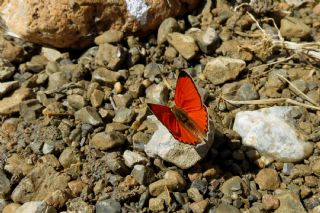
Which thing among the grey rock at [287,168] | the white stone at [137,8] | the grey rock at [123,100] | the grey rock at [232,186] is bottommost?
the grey rock at [287,168]

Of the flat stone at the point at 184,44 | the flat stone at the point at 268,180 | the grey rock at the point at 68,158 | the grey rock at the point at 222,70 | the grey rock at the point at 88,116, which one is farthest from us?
the flat stone at the point at 184,44

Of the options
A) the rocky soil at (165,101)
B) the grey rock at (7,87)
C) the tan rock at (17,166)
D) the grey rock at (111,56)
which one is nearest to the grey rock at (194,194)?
the rocky soil at (165,101)

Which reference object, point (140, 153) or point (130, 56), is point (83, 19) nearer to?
point (130, 56)

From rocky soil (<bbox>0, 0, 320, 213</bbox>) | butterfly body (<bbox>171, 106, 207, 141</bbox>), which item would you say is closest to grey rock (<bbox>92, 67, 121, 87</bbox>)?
rocky soil (<bbox>0, 0, 320, 213</bbox>)

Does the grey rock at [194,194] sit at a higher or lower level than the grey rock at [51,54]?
lower

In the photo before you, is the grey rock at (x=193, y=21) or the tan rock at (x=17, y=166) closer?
the tan rock at (x=17, y=166)

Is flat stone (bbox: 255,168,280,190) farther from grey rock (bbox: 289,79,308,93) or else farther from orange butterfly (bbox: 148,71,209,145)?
grey rock (bbox: 289,79,308,93)

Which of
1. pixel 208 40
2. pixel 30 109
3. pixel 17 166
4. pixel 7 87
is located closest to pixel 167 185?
pixel 17 166

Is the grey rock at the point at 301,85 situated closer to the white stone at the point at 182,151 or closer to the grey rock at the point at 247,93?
the grey rock at the point at 247,93

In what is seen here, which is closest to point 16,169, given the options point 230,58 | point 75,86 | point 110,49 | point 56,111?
point 56,111
